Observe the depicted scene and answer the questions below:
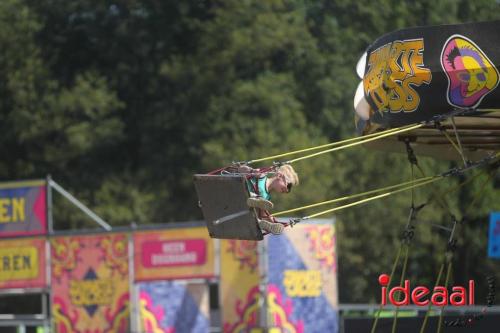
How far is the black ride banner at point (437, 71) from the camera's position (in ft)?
26.5

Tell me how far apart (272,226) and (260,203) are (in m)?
0.18

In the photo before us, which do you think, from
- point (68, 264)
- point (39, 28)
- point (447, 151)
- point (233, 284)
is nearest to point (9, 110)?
point (39, 28)

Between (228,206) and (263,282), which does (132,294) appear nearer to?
(263,282)

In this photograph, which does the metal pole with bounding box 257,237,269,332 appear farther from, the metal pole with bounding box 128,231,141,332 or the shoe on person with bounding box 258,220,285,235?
the shoe on person with bounding box 258,220,285,235

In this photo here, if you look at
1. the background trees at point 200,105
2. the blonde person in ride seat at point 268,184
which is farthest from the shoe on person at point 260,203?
the background trees at point 200,105

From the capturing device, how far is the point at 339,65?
32656 millimetres

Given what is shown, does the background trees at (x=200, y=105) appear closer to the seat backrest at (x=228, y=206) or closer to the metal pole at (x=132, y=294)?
the metal pole at (x=132, y=294)

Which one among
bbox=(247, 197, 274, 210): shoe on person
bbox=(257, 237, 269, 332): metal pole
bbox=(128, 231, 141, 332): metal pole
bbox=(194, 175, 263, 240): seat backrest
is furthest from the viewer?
bbox=(128, 231, 141, 332): metal pole

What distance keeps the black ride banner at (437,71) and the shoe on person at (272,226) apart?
1.28 metres

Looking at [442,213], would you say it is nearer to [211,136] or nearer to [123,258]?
[211,136]

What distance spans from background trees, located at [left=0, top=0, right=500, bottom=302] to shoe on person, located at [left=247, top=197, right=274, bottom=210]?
844 inches

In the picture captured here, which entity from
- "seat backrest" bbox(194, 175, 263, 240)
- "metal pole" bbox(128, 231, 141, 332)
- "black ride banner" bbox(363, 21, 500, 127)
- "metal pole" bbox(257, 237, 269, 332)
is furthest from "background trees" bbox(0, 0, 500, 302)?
"seat backrest" bbox(194, 175, 263, 240)

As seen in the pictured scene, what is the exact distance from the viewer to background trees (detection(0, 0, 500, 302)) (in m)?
30.6

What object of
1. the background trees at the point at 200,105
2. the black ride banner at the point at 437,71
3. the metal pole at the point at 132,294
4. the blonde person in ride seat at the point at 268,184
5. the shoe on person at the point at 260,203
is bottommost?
the metal pole at the point at 132,294
